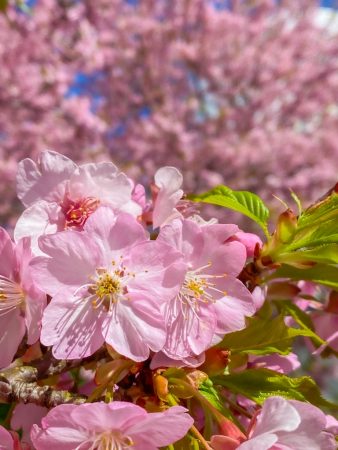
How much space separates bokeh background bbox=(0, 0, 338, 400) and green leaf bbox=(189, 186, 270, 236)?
7103 mm

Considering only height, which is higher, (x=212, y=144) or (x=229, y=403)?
(x=229, y=403)

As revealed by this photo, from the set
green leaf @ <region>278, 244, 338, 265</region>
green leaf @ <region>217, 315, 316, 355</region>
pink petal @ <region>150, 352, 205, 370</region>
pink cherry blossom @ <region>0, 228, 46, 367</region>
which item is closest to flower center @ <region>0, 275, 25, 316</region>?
pink cherry blossom @ <region>0, 228, 46, 367</region>

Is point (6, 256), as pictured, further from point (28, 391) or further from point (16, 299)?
point (28, 391)

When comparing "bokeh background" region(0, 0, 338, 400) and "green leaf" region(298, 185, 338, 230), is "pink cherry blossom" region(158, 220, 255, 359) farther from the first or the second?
"bokeh background" region(0, 0, 338, 400)

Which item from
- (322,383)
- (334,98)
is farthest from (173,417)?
(334,98)

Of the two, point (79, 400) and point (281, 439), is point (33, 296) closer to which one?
point (79, 400)

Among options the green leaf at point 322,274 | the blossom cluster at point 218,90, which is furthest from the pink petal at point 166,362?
the blossom cluster at point 218,90

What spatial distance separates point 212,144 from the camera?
8.68m

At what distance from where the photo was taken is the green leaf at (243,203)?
1.00m

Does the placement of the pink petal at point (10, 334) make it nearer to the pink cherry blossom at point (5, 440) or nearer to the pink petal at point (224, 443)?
the pink cherry blossom at point (5, 440)

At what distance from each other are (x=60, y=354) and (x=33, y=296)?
0.33ft

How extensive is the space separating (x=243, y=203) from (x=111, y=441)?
0.50m

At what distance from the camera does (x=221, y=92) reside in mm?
9469

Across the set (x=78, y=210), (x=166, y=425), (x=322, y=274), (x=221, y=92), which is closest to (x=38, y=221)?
(x=78, y=210)
